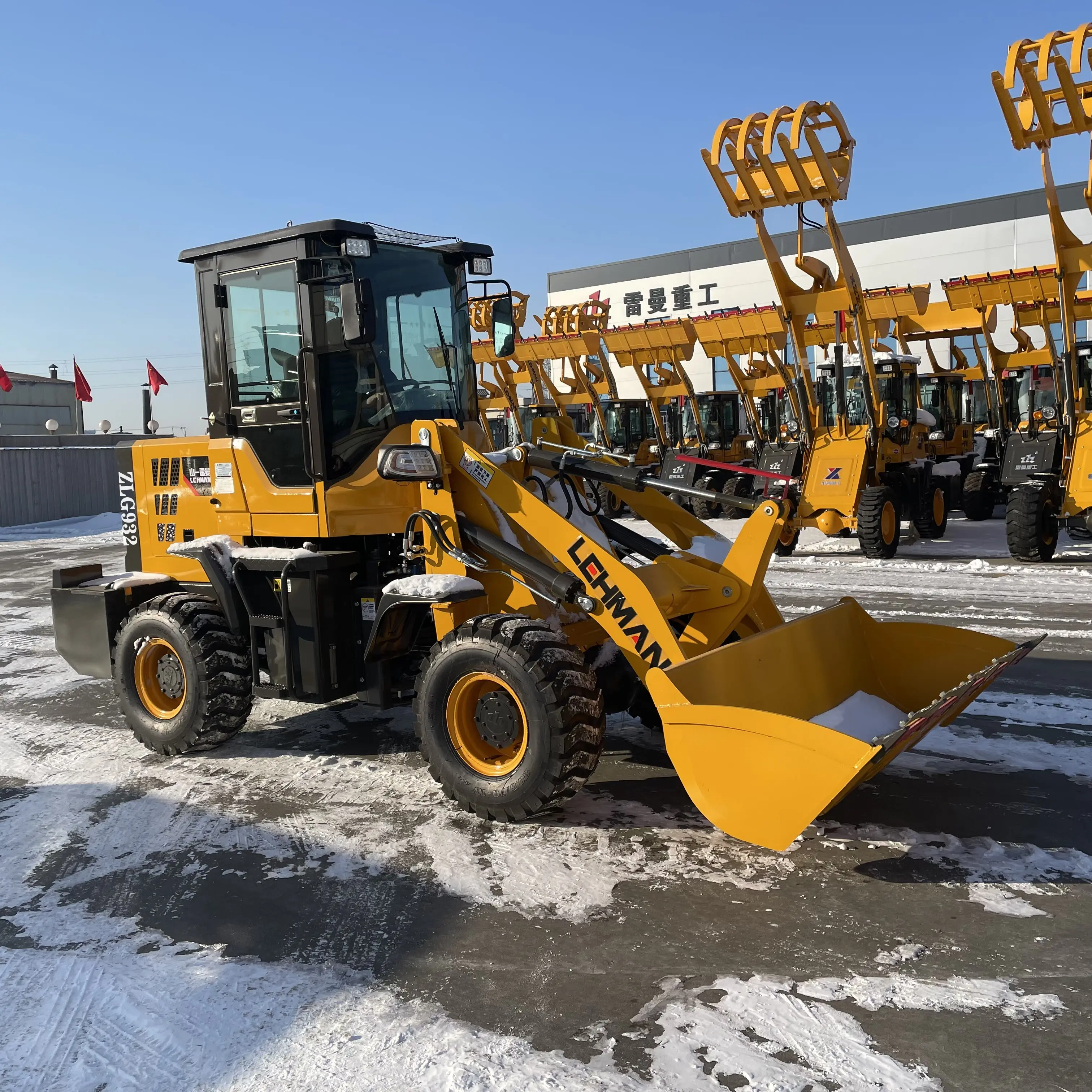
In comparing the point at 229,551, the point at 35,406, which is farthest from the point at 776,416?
the point at 35,406

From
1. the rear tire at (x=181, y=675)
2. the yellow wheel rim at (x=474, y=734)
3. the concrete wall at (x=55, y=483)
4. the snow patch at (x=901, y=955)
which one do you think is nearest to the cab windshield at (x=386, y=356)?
the rear tire at (x=181, y=675)

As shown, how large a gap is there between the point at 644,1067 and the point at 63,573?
5212 mm

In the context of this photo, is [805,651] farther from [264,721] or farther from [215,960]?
[264,721]

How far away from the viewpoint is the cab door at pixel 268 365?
17.5 ft

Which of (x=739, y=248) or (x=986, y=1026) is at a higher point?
(x=739, y=248)

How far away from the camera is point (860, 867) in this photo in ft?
13.0

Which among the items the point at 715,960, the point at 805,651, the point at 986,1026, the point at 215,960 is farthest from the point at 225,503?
the point at 986,1026

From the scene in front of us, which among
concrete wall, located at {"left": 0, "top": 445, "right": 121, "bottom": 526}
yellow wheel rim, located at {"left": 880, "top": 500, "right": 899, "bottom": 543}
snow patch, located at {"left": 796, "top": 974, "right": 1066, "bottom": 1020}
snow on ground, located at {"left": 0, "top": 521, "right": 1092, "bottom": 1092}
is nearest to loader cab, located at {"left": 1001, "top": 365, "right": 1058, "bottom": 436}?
yellow wheel rim, located at {"left": 880, "top": 500, "right": 899, "bottom": 543}

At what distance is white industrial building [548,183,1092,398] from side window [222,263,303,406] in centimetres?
2498

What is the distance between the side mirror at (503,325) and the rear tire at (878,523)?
833 cm

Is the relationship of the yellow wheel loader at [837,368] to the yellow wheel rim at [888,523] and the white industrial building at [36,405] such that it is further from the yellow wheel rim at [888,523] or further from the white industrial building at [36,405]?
the white industrial building at [36,405]

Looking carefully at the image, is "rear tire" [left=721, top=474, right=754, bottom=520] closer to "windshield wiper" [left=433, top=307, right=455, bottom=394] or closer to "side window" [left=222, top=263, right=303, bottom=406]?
"windshield wiper" [left=433, top=307, right=455, bottom=394]

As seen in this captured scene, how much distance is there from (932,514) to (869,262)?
20.5 meters

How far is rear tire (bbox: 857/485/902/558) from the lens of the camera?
13008mm
